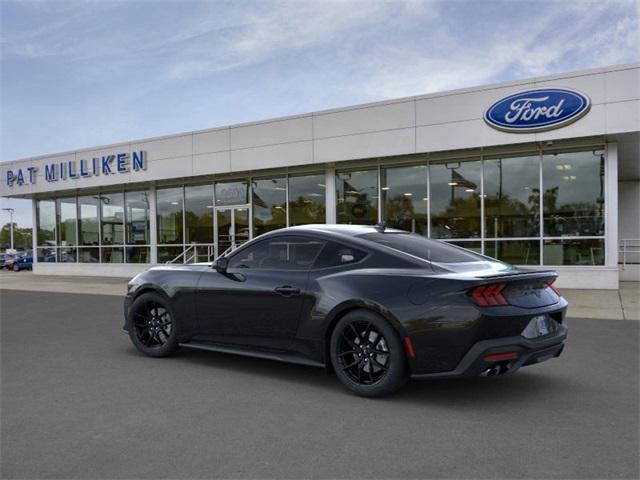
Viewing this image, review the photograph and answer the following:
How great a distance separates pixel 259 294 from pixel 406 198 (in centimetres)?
1126

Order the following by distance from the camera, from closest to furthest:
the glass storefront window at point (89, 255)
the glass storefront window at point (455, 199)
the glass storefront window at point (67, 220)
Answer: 1. the glass storefront window at point (455, 199)
2. the glass storefront window at point (89, 255)
3. the glass storefront window at point (67, 220)

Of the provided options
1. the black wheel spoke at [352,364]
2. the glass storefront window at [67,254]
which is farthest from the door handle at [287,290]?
the glass storefront window at [67,254]

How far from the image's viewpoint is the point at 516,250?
1438 centimetres

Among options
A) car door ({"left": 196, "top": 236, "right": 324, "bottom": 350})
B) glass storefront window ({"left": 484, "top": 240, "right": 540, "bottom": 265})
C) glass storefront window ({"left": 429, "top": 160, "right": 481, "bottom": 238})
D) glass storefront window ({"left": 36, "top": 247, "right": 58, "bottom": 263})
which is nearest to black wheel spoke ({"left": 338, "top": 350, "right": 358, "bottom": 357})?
car door ({"left": 196, "top": 236, "right": 324, "bottom": 350})

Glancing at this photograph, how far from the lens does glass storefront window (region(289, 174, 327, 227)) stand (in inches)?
685

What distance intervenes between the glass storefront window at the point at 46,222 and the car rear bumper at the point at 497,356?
2417 cm

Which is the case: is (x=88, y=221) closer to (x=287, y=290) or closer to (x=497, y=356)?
(x=287, y=290)

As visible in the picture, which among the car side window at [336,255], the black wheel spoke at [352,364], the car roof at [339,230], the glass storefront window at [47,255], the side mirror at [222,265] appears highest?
the car roof at [339,230]

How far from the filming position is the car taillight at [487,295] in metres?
4.14

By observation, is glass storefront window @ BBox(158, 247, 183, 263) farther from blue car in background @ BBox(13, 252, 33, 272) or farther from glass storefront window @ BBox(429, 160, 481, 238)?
blue car in background @ BBox(13, 252, 33, 272)

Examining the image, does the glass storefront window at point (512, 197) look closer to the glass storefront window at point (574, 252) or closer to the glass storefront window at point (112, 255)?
the glass storefront window at point (574, 252)

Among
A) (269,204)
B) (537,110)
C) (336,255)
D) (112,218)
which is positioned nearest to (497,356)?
(336,255)

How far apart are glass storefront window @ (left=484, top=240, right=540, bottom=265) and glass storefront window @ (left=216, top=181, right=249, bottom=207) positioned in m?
8.33

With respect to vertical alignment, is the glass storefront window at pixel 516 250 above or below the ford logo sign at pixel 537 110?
below
